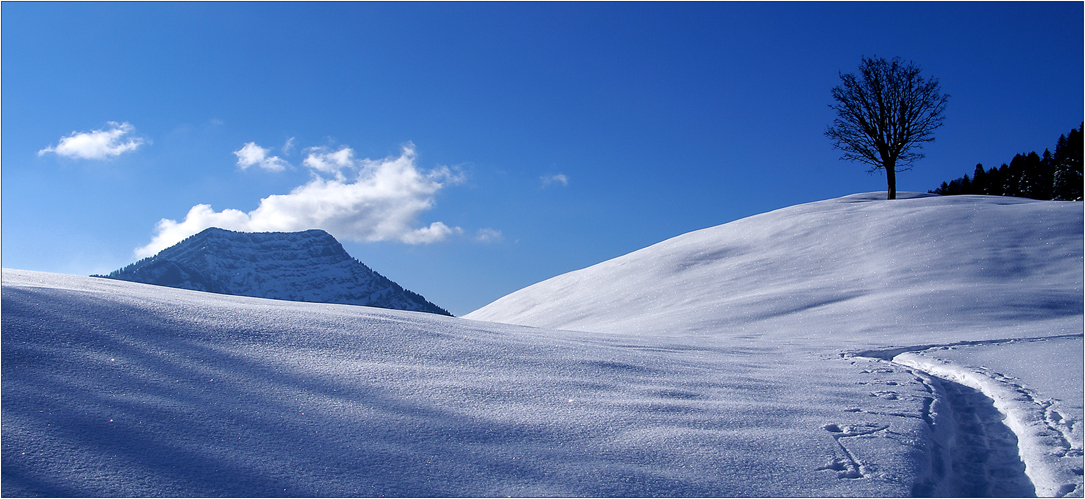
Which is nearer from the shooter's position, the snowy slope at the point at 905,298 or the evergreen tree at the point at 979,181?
the snowy slope at the point at 905,298

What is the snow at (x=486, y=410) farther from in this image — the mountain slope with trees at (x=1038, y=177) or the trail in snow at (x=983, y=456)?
the mountain slope with trees at (x=1038, y=177)

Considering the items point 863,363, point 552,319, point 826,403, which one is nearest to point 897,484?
point 826,403

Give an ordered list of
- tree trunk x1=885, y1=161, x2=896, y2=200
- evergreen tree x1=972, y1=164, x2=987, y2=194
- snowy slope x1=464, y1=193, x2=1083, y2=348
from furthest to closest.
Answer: evergreen tree x1=972, y1=164, x2=987, y2=194 < tree trunk x1=885, y1=161, x2=896, y2=200 < snowy slope x1=464, y1=193, x2=1083, y2=348

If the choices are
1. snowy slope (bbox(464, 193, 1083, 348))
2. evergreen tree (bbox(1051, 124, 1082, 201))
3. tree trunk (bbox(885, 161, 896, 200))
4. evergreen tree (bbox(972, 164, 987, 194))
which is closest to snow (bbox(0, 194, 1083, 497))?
snowy slope (bbox(464, 193, 1083, 348))

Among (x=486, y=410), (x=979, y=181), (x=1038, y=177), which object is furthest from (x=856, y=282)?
(x=979, y=181)

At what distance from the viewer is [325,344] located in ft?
15.3

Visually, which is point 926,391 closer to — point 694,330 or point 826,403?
point 826,403

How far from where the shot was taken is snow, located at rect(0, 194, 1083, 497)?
2.64 m

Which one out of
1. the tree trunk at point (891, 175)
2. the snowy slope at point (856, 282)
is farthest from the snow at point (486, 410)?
the tree trunk at point (891, 175)

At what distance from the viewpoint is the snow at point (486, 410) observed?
8.65 ft

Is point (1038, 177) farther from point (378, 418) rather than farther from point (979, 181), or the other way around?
point (378, 418)

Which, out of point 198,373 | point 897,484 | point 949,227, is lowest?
point 897,484

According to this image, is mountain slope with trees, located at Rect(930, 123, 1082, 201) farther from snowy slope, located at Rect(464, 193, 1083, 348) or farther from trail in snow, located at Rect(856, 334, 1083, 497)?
trail in snow, located at Rect(856, 334, 1083, 497)

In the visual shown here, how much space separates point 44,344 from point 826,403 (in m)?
5.17
